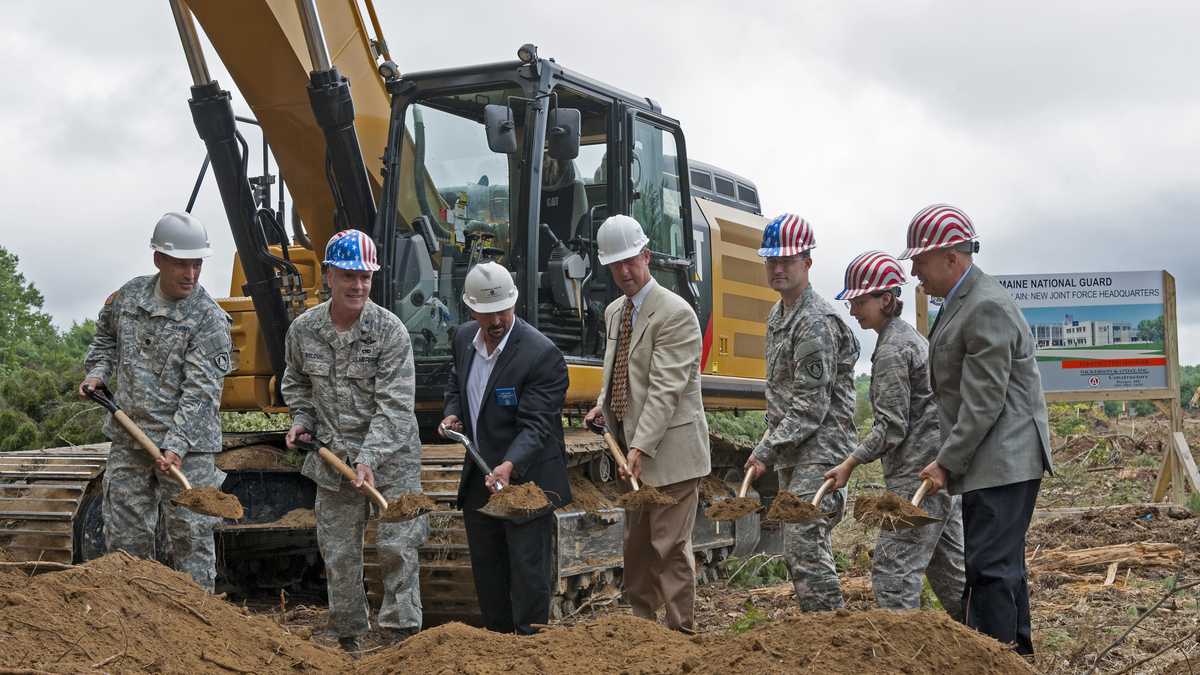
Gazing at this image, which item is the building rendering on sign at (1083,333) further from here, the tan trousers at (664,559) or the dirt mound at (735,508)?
the dirt mound at (735,508)

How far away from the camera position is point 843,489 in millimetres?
6145

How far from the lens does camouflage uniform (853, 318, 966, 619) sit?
571cm

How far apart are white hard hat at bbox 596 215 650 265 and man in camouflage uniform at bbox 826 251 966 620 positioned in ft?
3.29

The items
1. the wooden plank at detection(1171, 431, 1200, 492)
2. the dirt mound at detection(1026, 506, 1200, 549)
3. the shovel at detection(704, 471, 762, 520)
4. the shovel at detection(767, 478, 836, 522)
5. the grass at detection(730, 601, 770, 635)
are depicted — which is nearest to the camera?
the shovel at detection(767, 478, 836, 522)

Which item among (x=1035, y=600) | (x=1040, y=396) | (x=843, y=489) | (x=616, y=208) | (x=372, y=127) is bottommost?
(x=1035, y=600)

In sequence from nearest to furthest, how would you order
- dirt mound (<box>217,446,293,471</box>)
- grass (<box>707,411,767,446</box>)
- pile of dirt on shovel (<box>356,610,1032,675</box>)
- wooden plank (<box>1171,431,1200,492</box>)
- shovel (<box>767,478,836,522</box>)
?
1. pile of dirt on shovel (<box>356,610,1032,675</box>)
2. shovel (<box>767,478,836,522</box>)
3. dirt mound (<box>217,446,293,471</box>)
4. grass (<box>707,411,767,446</box>)
5. wooden plank (<box>1171,431,1200,492</box>)

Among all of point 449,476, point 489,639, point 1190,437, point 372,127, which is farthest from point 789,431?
point 1190,437

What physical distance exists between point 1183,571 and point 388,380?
5982 millimetres

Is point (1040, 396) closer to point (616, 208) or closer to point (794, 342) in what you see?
point (794, 342)

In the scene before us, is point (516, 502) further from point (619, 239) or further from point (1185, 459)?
point (1185, 459)

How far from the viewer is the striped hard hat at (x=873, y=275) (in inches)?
241

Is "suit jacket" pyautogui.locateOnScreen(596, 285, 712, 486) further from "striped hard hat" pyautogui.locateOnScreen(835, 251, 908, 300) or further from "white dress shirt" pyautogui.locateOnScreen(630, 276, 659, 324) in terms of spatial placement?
"striped hard hat" pyautogui.locateOnScreen(835, 251, 908, 300)

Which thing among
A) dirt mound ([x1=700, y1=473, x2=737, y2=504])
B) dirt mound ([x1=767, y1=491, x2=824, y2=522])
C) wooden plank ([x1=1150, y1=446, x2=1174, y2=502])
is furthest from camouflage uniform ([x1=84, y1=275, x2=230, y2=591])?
wooden plank ([x1=1150, y1=446, x2=1174, y2=502])

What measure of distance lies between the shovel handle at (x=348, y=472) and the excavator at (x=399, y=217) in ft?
4.60
